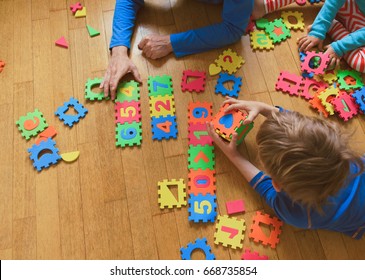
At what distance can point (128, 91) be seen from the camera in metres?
1.38

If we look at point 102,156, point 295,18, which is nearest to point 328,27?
point 295,18

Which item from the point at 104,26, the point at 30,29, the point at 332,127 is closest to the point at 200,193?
the point at 332,127

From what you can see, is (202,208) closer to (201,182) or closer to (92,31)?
(201,182)

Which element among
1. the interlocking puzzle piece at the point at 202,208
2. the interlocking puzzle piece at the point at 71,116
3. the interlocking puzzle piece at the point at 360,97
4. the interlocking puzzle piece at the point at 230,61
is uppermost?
the interlocking puzzle piece at the point at 230,61

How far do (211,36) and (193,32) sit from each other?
81 mm

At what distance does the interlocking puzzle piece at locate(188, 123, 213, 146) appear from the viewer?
4.22 feet

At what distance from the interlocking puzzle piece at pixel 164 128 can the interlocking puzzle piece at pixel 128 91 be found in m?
0.14

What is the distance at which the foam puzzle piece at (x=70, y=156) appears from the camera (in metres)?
1.27

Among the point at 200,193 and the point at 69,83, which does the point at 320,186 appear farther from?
the point at 69,83

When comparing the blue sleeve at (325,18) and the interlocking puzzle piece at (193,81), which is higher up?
the blue sleeve at (325,18)

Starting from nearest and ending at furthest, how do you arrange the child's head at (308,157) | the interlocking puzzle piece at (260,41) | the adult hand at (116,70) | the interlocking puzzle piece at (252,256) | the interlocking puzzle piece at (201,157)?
the child's head at (308,157) → the interlocking puzzle piece at (252,256) → the interlocking puzzle piece at (201,157) → the adult hand at (116,70) → the interlocking puzzle piece at (260,41)

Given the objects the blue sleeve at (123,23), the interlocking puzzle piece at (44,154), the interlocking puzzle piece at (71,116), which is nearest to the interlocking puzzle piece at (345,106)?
the blue sleeve at (123,23)

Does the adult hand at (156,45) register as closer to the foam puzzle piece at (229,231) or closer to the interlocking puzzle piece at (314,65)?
the interlocking puzzle piece at (314,65)

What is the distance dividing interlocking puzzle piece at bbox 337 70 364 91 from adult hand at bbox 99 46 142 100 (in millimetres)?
847
